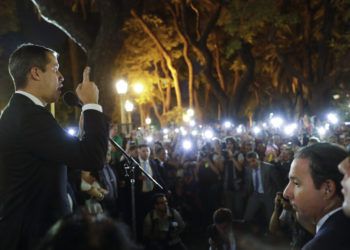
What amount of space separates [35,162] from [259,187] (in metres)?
8.93

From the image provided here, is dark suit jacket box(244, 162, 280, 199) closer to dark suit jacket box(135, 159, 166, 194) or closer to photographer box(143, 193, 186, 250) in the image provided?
dark suit jacket box(135, 159, 166, 194)

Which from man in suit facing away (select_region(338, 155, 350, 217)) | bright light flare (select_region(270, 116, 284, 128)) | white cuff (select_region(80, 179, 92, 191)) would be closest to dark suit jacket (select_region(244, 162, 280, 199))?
white cuff (select_region(80, 179, 92, 191))

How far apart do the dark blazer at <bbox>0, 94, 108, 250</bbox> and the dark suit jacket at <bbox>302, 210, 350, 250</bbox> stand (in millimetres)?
1327

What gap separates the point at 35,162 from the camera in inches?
118

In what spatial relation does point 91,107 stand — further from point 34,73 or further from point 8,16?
point 8,16

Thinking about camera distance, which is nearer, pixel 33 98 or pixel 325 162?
pixel 325 162

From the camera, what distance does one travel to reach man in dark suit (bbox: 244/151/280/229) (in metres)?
11.2

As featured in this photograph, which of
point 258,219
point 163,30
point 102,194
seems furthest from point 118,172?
point 163,30

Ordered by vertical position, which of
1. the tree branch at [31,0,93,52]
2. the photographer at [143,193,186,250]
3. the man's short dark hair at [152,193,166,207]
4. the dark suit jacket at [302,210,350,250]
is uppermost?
the tree branch at [31,0,93,52]

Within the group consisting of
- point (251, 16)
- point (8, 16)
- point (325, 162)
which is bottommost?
point (325, 162)

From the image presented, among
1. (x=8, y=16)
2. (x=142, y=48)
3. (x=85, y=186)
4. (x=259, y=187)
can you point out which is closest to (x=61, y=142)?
(x=85, y=186)

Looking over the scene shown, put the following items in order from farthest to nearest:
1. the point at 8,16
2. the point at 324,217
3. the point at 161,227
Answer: the point at 8,16 → the point at 161,227 → the point at 324,217

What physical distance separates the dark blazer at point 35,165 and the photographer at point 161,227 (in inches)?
229

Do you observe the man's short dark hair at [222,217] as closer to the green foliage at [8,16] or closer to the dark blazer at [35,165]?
the dark blazer at [35,165]
